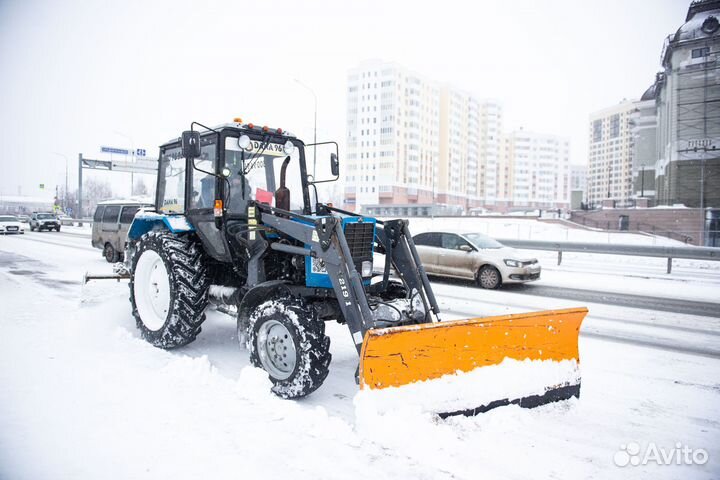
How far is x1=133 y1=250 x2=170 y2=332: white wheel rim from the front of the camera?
615cm

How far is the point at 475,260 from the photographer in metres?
12.6

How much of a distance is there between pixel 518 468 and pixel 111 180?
145511 millimetres

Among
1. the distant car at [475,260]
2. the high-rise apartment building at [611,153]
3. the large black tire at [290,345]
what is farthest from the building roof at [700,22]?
the high-rise apartment building at [611,153]

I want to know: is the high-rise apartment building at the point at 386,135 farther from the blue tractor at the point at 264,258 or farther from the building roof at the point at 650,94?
the blue tractor at the point at 264,258

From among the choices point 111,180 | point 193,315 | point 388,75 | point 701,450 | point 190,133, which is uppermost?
point 388,75

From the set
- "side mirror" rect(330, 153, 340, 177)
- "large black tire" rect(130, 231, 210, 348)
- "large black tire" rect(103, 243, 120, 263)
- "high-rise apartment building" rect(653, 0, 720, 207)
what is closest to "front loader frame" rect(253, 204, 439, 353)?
"large black tire" rect(130, 231, 210, 348)

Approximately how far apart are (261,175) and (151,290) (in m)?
2.21

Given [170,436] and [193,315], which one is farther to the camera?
[193,315]

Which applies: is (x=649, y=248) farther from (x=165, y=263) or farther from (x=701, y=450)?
(x=165, y=263)

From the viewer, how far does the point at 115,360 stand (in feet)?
17.6

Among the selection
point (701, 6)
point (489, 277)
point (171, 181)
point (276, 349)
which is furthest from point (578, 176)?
point (276, 349)

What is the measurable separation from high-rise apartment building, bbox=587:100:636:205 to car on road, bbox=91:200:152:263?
121607mm

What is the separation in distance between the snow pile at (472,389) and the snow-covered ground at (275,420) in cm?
7

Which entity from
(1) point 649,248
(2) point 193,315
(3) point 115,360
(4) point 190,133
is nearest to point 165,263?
(2) point 193,315
